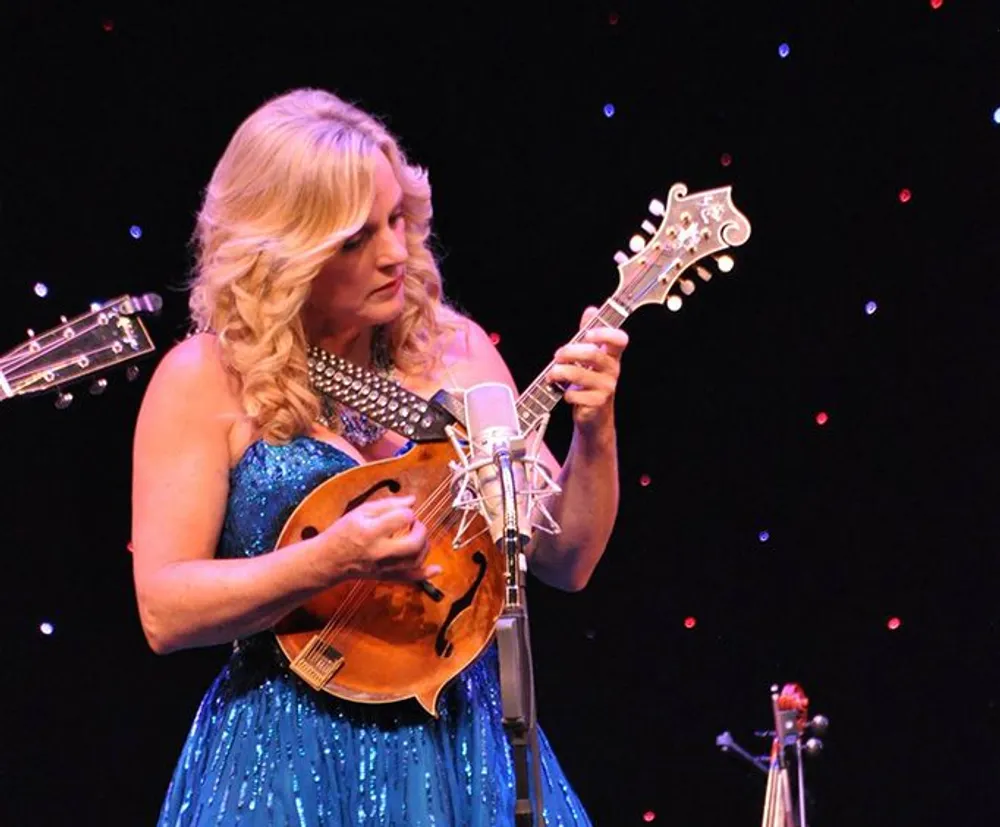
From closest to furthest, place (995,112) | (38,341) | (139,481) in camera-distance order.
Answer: (139,481) → (38,341) → (995,112)

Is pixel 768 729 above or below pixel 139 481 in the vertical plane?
above

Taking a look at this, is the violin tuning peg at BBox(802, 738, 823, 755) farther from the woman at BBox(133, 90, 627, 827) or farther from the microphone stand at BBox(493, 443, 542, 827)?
the microphone stand at BBox(493, 443, 542, 827)

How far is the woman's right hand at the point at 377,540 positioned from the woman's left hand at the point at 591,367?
0.81ft

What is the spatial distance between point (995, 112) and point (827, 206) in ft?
1.17

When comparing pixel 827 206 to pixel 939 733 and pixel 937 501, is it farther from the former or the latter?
pixel 939 733

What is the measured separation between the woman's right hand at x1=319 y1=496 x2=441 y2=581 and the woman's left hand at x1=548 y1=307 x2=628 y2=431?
9.7 inches

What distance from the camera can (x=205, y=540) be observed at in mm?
2045

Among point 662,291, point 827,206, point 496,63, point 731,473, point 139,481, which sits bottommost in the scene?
point 139,481

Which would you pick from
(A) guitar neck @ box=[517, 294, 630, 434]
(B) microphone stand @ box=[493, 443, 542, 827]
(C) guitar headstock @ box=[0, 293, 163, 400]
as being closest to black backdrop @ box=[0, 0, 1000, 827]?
(C) guitar headstock @ box=[0, 293, 163, 400]

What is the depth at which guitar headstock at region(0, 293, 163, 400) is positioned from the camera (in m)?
2.47

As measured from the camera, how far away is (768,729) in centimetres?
331

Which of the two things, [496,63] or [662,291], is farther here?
[496,63]

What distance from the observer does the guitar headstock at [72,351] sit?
247 centimetres

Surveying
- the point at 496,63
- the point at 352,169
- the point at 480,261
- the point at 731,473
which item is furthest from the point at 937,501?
the point at 352,169
